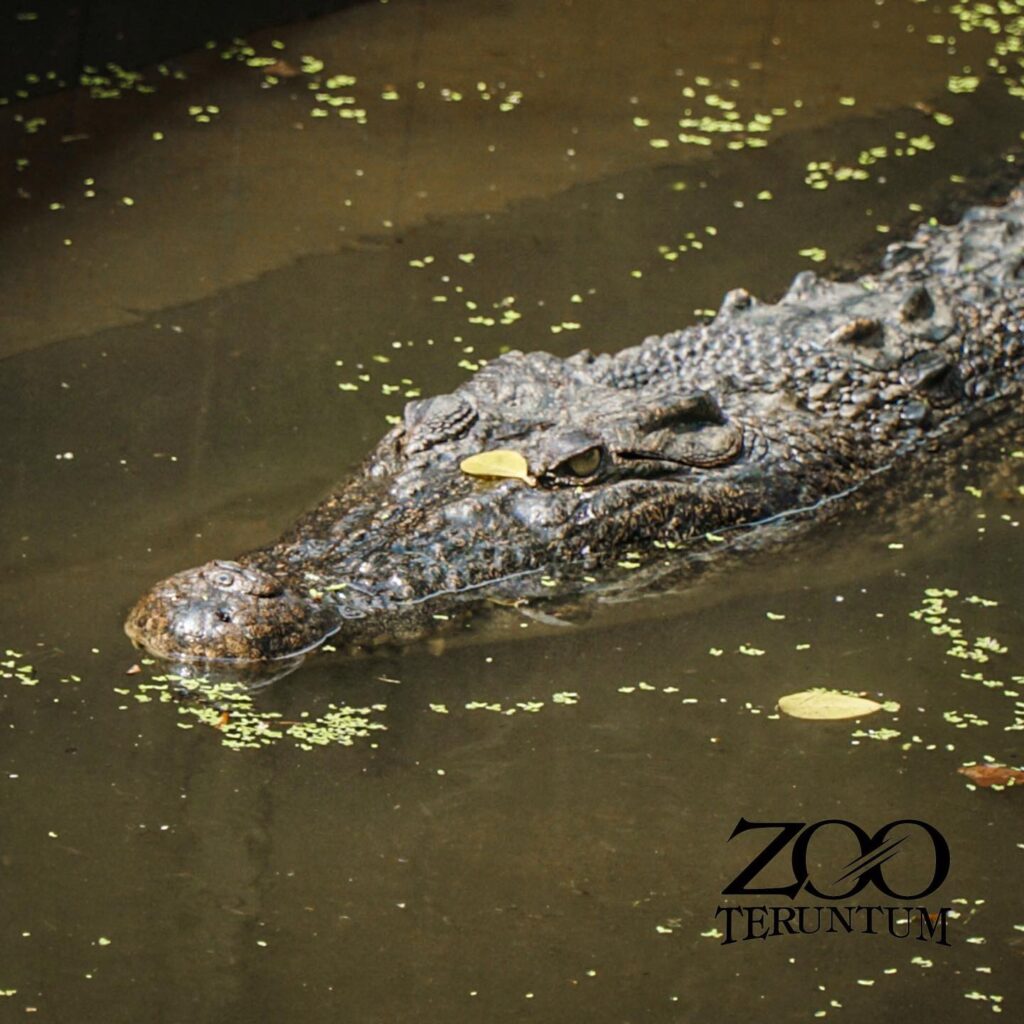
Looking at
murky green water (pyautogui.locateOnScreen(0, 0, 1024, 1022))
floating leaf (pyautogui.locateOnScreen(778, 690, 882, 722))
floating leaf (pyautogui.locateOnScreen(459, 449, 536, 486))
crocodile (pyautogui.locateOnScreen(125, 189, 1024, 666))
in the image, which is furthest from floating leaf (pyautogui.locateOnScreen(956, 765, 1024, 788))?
floating leaf (pyautogui.locateOnScreen(459, 449, 536, 486))

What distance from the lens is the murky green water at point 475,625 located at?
396 centimetres

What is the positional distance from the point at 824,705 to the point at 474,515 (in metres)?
1.26

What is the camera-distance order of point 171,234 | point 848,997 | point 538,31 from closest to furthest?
point 848,997 → point 171,234 → point 538,31

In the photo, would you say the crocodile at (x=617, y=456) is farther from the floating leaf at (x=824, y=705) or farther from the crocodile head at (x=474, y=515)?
the floating leaf at (x=824, y=705)

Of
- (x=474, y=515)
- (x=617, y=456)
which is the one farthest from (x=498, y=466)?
(x=617, y=456)

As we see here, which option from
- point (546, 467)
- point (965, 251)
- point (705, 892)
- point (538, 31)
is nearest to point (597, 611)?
point (546, 467)

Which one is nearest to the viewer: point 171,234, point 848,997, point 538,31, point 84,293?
point 848,997

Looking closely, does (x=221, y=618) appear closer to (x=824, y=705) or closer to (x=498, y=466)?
(x=498, y=466)

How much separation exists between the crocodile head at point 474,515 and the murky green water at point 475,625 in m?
0.19

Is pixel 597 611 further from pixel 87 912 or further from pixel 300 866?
pixel 87 912

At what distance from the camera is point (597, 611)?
5352mm

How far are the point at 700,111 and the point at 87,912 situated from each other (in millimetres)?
6550

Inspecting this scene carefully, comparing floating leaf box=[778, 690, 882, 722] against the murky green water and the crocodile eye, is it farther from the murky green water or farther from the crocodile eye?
the crocodile eye

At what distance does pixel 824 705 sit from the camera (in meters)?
4.95
